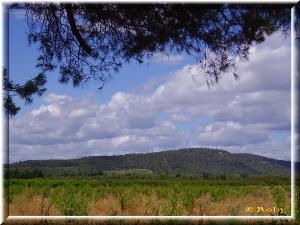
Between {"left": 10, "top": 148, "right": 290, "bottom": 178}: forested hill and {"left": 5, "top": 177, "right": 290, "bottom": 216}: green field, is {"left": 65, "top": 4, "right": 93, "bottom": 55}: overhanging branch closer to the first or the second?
{"left": 10, "top": 148, "right": 290, "bottom": 178}: forested hill

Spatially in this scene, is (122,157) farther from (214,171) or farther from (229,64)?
(229,64)

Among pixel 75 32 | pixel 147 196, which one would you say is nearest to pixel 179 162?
pixel 147 196

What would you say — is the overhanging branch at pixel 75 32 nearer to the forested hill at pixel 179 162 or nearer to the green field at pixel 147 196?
the forested hill at pixel 179 162

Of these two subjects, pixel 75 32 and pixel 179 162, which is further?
pixel 75 32

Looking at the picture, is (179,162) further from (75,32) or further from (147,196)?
(75,32)

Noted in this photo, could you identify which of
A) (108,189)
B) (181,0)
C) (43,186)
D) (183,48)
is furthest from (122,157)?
(181,0)

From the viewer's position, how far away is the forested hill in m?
5.22

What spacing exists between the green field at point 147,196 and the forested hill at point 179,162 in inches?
4.0

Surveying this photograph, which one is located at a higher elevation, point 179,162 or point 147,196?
point 179,162

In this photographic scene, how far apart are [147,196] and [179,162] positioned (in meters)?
0.44

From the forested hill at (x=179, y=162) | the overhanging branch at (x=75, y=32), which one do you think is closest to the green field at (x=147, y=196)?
the forested hill at (x=179, y=162)

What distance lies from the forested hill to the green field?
101 millimetres

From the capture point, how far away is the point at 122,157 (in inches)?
207

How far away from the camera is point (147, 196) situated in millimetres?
5332
